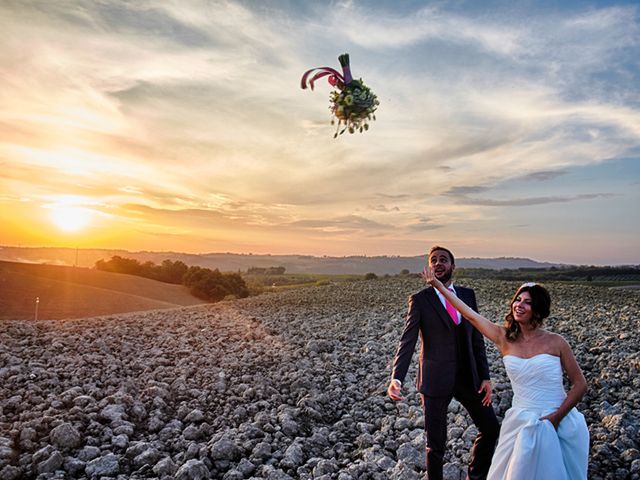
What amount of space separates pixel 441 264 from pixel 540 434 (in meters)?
1.51

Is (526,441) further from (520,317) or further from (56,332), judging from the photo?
(56,332)

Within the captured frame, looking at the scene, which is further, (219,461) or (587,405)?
(587,405)

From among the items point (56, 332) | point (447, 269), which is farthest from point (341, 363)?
point (56, 332)

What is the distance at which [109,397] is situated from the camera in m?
7.34

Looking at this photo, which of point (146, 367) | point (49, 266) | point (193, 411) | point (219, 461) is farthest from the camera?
point (49, 266)

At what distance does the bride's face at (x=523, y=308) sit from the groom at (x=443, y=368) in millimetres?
704

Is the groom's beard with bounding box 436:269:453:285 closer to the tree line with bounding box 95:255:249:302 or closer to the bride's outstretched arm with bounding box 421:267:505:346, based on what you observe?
the bride's outstretched arm with bounding box 421:267:505:346

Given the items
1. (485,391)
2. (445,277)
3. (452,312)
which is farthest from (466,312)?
(485,391)

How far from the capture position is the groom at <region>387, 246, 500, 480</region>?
449 cm

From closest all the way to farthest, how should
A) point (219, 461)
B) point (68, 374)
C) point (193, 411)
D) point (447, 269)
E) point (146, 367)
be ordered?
point (447, 269), point (219, 461), point (193, 411), point (68, 374), point (146, 367)

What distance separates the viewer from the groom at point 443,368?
449 centimetres

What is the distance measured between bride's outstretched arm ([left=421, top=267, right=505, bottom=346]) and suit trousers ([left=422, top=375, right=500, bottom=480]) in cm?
64

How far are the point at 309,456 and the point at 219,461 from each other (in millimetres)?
1025

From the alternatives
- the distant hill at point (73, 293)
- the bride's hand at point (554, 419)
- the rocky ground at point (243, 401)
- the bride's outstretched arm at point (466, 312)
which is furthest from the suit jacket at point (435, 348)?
the distant hill at point (73, 293)
